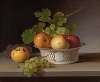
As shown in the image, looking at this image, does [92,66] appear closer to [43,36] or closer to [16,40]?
[43,36]

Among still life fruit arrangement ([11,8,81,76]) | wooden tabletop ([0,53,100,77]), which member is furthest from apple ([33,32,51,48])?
wooden tabletop ([0,53,100,77])

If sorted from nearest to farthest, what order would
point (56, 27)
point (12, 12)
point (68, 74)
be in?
point (68, 74), point (56, 27), point (12, 12)

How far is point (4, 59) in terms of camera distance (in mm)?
1534

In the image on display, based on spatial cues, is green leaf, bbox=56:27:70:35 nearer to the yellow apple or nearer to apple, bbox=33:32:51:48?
apple, bbox=33:32:51:48

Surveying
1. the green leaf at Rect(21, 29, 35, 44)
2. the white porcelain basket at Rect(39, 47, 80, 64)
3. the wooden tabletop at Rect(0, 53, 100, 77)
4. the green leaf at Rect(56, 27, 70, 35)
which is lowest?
the wooden tabletop at Rect(0, 53, 100, 77)

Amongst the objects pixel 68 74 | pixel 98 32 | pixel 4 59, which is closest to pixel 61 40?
pixel 68 74

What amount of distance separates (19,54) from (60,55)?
0.62ft

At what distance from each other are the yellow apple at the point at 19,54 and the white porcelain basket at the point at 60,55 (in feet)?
0.27

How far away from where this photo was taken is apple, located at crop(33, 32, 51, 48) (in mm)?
1353

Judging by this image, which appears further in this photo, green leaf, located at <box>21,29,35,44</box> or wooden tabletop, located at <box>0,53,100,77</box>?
green leaf, located at <box>21,29,35,44</box>

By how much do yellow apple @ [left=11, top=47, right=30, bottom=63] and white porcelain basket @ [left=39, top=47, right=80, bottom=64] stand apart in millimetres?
82
